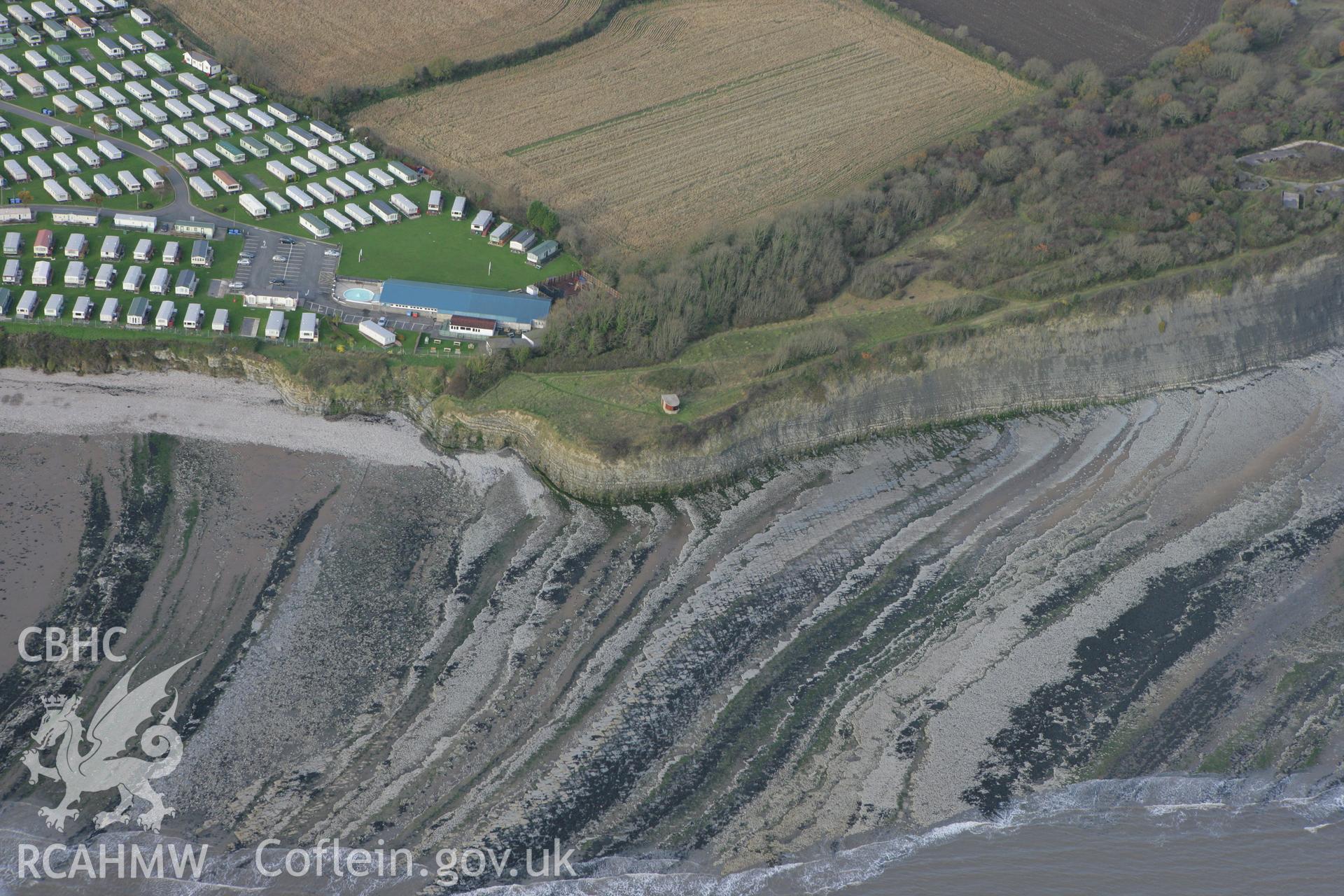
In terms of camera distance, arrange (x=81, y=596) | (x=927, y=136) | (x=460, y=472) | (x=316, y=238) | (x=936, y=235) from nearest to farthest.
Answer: (x=81, y=596), (x=460, y=472), (x=316, y=238), (x=936, y=235), (x=927, y=136)

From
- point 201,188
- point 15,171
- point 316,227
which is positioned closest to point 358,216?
point 316,227

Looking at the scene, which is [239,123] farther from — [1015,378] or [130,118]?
[1015,378]

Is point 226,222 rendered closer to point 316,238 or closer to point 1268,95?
point 316,238

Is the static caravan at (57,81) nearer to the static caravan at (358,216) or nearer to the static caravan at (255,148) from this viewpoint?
the static caravan at (255,148)

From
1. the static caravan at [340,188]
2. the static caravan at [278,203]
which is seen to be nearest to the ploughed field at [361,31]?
the static caravan at [340,188]

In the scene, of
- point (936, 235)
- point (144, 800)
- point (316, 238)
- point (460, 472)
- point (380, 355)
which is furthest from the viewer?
point (936, 235)

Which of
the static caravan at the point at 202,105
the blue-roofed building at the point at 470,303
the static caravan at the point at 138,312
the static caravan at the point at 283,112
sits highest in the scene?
the static caravan at the point at 283,112

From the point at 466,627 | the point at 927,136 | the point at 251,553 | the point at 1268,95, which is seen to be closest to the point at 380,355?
the point at 251,553
